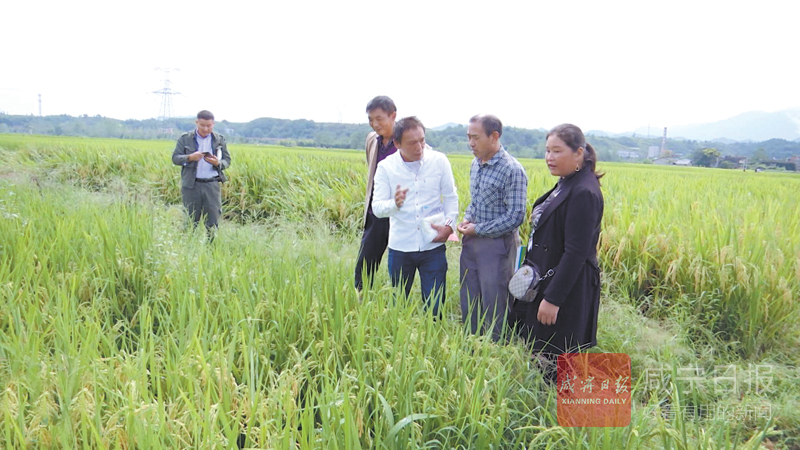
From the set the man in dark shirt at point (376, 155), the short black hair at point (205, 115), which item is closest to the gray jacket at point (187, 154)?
the short black hair at point (205, 115)

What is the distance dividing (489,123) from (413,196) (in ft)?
2.10

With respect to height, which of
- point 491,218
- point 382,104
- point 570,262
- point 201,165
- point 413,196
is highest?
point 382,104

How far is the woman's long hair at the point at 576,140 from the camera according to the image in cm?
235

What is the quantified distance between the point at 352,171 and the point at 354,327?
6.98 m

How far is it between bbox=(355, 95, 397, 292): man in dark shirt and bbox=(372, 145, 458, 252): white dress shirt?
35cm

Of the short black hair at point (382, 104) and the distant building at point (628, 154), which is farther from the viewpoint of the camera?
the distant building at point (628, 154)

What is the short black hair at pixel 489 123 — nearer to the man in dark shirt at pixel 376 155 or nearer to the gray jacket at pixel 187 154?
the man in dark shirt at pixel 376 155

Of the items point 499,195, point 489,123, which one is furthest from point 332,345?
point 489,123

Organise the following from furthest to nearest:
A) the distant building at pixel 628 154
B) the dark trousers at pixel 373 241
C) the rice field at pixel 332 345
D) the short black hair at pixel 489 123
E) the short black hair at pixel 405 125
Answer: the distant building at pixel 628 154 → the dark trousers at pixel 373 241 → the short black hair at pixel 405 125 → the short black hair at pixel 489 123 → the rice field at pixel 332 345

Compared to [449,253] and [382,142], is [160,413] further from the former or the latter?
[449,253]

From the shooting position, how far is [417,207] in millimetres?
3047

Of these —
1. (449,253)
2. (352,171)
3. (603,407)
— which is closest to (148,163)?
(352,171)

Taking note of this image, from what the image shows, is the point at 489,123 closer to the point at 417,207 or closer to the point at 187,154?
the point at 417,207

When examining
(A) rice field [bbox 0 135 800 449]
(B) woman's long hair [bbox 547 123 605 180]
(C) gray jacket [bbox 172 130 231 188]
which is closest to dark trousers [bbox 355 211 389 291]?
(A) rice field [bbox 0 135 800 449]
